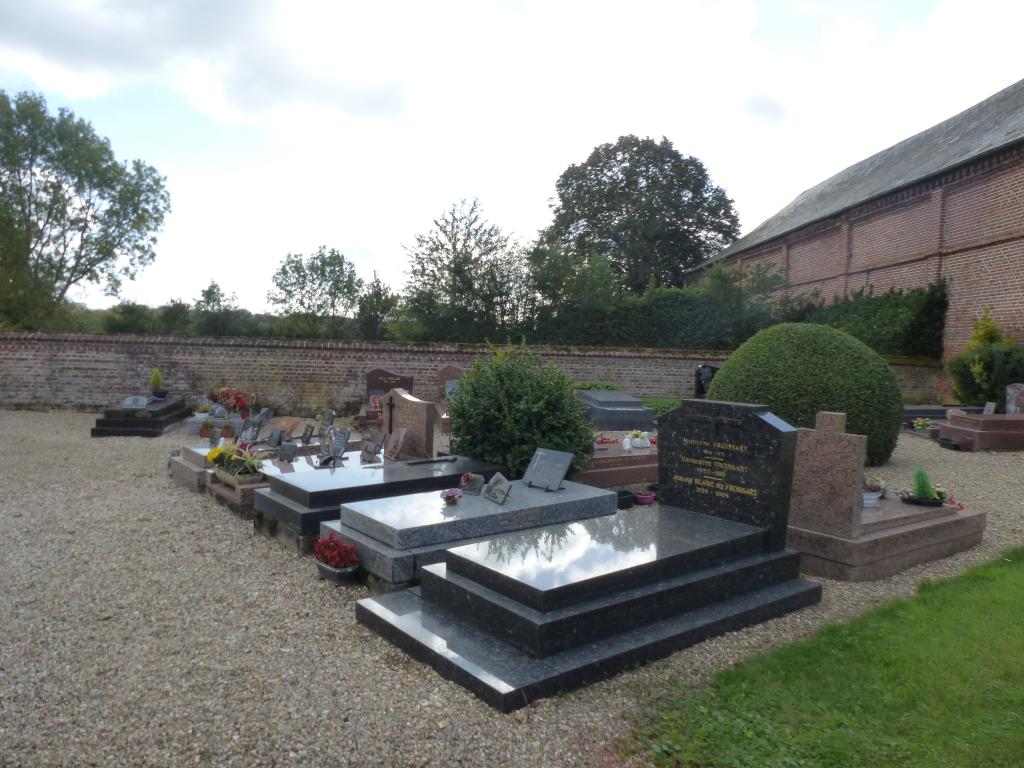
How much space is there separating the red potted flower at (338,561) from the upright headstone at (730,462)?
259 cm

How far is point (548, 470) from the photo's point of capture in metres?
6.30

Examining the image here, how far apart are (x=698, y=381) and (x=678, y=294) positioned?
18.1 feet

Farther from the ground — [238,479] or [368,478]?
[368,478]

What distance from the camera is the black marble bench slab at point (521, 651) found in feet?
11.5

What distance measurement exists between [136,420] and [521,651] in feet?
37.3

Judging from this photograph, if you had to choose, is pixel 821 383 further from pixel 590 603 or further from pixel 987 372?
pixel 987 372

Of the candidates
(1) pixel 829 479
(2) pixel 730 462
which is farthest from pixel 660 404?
(2) pixel 730 462

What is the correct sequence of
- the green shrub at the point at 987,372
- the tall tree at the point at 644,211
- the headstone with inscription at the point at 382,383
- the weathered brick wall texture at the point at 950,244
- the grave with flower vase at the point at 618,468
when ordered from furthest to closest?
1. the tall tree at the point at 644,211
2. the weathered brick wall texture at the point at 950,244
3. the headstone with inscription at the point at 382,383
4. the green shrub at the point at 987,372
5. the grave with flower vase at the point at 618,468

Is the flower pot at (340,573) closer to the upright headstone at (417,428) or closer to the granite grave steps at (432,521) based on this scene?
the granite grave steps at (432,521)

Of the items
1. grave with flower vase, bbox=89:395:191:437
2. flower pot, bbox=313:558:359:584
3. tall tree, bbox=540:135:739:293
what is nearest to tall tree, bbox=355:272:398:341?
grave with flower vase, bbox=89:395:191:437

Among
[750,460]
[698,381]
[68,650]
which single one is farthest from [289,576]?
[698,381]

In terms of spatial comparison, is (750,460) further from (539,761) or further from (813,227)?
(813,227)

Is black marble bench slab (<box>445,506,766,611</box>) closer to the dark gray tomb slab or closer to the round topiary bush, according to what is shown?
the round topiary bush

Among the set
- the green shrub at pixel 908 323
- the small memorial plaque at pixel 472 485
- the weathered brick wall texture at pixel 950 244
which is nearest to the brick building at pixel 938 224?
the weathered brick wall texture at pixel 950 244
